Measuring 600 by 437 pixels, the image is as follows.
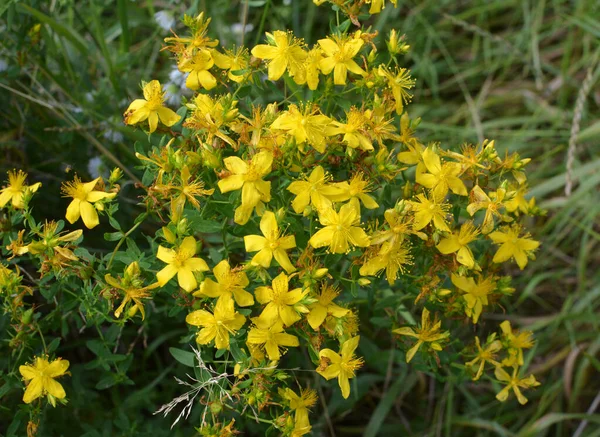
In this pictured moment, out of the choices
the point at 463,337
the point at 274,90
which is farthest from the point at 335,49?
the point at 463,337

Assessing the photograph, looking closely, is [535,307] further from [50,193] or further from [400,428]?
[50,193]

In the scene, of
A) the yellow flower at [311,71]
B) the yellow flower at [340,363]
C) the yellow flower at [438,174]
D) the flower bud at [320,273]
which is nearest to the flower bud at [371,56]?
the yellow flower at [311,71]

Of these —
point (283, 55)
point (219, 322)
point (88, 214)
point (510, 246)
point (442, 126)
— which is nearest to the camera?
point (219, 322)

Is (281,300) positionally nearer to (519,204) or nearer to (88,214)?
(88,214)

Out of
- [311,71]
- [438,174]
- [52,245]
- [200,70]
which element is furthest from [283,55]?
[52,245]

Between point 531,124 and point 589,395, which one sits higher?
point 531,124

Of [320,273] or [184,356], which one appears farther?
[184,356]
